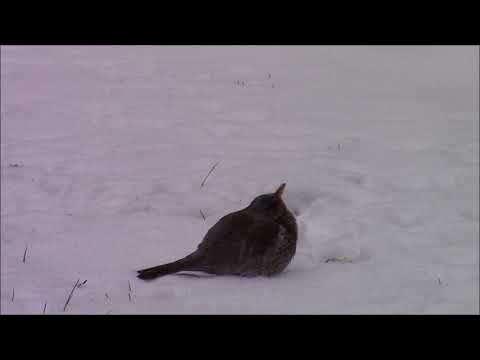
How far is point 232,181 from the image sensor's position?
5.53 metres

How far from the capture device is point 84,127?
23.5ft

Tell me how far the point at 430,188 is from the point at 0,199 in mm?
3308

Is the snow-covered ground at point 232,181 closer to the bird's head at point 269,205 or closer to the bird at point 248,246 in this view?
the bird at point 248,246

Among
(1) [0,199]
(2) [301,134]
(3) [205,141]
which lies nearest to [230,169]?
(3) [205,141]

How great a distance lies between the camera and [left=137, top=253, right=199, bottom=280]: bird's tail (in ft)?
12.1

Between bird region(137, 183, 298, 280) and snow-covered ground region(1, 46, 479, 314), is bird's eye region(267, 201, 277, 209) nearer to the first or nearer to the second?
bird region(137, 183, 298, 280)

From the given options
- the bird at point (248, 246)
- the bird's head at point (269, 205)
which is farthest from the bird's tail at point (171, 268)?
the bird's head at point (269, 205)

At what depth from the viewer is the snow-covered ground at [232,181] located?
3.57 m

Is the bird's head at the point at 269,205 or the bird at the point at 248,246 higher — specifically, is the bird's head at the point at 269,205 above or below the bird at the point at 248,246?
above

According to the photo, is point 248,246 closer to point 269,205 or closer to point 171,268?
point 269,205

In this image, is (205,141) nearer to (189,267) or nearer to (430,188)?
(430,188)

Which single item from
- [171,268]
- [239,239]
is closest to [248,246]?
[239,239]

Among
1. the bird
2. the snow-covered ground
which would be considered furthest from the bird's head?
the snow-covered ground

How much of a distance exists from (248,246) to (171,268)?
452 millimetres
